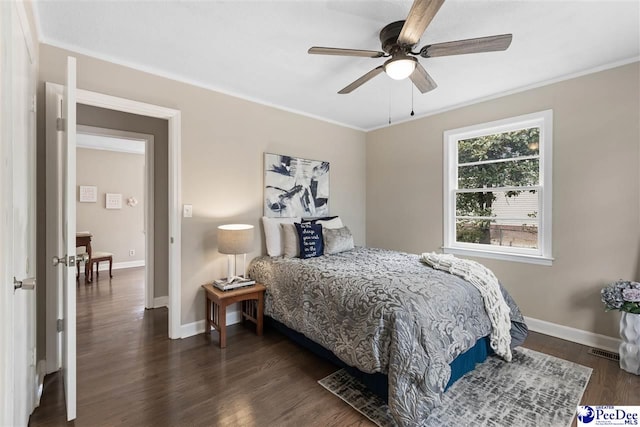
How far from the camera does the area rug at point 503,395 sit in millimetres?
1753

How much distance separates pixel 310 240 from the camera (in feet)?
10.5

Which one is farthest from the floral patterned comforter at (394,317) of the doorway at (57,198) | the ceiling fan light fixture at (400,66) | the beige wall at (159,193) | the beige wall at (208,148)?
the beige wall at (159,193)

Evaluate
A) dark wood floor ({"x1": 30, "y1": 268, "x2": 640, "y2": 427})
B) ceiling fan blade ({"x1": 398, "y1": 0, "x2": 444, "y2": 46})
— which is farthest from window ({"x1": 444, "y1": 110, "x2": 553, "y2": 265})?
ceiling fan blade ({"x1": 398, "y1": 0, "x2": 444, "y2": 46})

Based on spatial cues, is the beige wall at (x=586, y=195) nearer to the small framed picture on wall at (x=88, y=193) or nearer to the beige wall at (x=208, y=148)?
the beige wall at (x=208, y=148)

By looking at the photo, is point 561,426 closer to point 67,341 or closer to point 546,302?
point 546,302

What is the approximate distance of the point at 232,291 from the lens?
279cm

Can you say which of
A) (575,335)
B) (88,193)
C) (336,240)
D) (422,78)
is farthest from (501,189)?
(88,193)

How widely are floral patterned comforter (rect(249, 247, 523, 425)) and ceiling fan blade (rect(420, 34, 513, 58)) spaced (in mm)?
1581

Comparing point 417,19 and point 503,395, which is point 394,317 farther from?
point 417,19

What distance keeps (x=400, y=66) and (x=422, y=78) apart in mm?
309

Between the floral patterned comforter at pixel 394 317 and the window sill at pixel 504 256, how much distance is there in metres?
0.82

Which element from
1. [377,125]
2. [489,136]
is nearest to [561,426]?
[489,136]

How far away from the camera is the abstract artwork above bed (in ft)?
11.6
